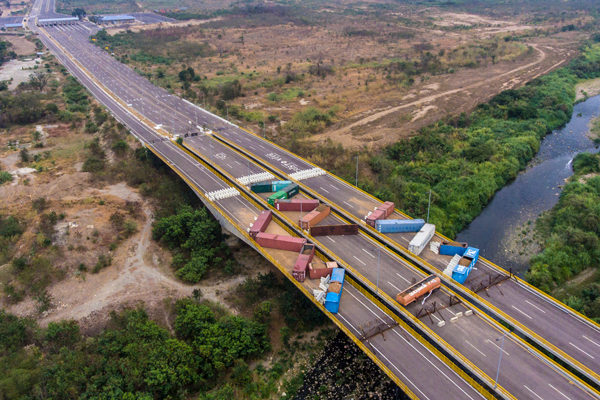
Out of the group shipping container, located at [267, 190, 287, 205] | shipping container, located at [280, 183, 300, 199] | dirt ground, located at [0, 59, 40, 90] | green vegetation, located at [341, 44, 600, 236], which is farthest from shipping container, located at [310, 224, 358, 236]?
dirt ground, located at [0, 59, 40, 90]

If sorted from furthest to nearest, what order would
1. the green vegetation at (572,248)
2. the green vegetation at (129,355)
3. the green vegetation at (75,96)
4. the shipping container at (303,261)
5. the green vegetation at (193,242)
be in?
1. the green vegetation at (75,96)
2. the green vegetation at (193,242)
3. the green vegetation at (572,248)
4. the shipping container at (303,261)
5. the green vegetation at (129,355)

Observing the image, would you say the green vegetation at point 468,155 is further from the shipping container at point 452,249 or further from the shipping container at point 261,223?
the shipping container at point 261,223

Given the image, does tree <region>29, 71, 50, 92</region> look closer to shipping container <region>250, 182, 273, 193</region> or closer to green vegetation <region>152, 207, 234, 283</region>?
green vegetation <region>152, 207, 234, 283</region>

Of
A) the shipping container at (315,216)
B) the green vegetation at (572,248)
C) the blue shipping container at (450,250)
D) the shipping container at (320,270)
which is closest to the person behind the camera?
the shipping container at (320,270)

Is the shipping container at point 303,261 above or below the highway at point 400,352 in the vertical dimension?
above

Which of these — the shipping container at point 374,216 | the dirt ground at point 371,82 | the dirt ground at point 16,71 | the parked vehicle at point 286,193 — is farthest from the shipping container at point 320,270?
the dirt ground at point 16,71

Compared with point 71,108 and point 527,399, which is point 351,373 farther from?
point 71,108

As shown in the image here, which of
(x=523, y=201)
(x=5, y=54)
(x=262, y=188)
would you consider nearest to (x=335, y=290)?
(x=262, y=188)

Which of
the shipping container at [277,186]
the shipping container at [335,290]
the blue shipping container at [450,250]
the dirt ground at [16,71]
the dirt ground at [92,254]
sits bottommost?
the dirt ground at [92,254]
